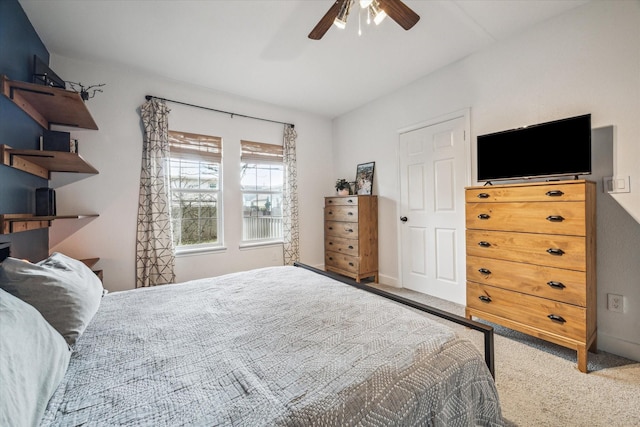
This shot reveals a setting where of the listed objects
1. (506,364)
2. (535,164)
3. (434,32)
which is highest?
(434,32)

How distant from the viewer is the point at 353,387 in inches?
31.0

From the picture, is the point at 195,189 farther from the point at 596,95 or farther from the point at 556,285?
the point at 596,95

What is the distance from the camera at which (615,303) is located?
2012 millimetres

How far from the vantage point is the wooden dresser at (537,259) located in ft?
5.98

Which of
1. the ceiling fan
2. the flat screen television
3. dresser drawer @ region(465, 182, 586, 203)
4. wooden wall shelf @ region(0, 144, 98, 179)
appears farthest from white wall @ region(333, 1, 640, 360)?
wooden wall shelf @ region(0, 144, 98, 179)

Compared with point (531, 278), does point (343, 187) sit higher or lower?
higher

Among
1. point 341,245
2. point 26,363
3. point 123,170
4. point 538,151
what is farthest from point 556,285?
point 123,170

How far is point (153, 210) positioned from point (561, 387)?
3.83 m

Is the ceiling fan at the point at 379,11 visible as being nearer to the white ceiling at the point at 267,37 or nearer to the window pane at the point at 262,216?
the white ceiling at the point at 267,37

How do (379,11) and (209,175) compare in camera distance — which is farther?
(209,175)

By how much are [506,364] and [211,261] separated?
324 centimetres

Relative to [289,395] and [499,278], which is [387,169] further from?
[289,395]

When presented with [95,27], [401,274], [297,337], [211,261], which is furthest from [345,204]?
[95,27]

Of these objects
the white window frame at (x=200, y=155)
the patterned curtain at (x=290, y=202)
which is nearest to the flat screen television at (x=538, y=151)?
the patterned curtain at (x=290, y=202)
